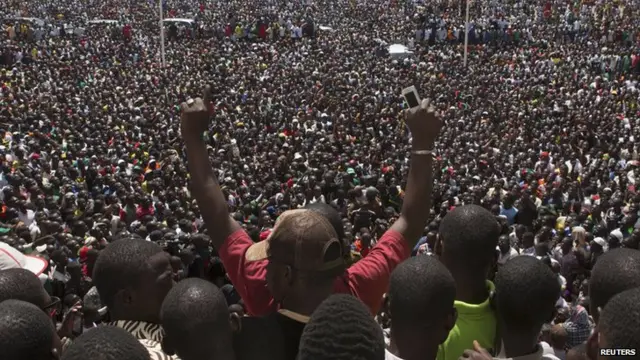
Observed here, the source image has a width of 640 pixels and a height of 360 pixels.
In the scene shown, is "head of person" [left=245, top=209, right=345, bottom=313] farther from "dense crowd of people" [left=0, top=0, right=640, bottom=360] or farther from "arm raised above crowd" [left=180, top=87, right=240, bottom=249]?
"arm raised above crowd" [left=180, top=87, right=240, bottom=249]

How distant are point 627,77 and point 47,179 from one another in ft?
50.2

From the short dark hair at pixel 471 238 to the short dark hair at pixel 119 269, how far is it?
3.66 feet

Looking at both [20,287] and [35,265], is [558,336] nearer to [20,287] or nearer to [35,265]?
[35,265]

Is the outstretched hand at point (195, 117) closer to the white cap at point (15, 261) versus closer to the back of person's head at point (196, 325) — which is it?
the back of person's head at point (196, 325)

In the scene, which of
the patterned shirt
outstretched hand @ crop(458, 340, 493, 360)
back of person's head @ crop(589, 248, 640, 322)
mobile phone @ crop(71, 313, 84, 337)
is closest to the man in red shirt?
outstretched hand @ crop(458, 340, 493, 360)

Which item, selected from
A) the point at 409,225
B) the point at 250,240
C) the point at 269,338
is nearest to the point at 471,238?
the point at 409,225

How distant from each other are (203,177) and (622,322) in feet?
4.91

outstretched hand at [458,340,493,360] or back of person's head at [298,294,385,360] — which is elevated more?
back of person's head at [298,294,385,360]

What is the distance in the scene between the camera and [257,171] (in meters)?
12.5

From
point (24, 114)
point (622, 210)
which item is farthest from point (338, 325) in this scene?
point (24, 114)

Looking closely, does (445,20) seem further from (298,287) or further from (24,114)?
(298,287)

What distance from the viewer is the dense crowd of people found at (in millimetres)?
2387

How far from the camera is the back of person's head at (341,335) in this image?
6.01 feet

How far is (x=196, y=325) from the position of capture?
93.7 inches
